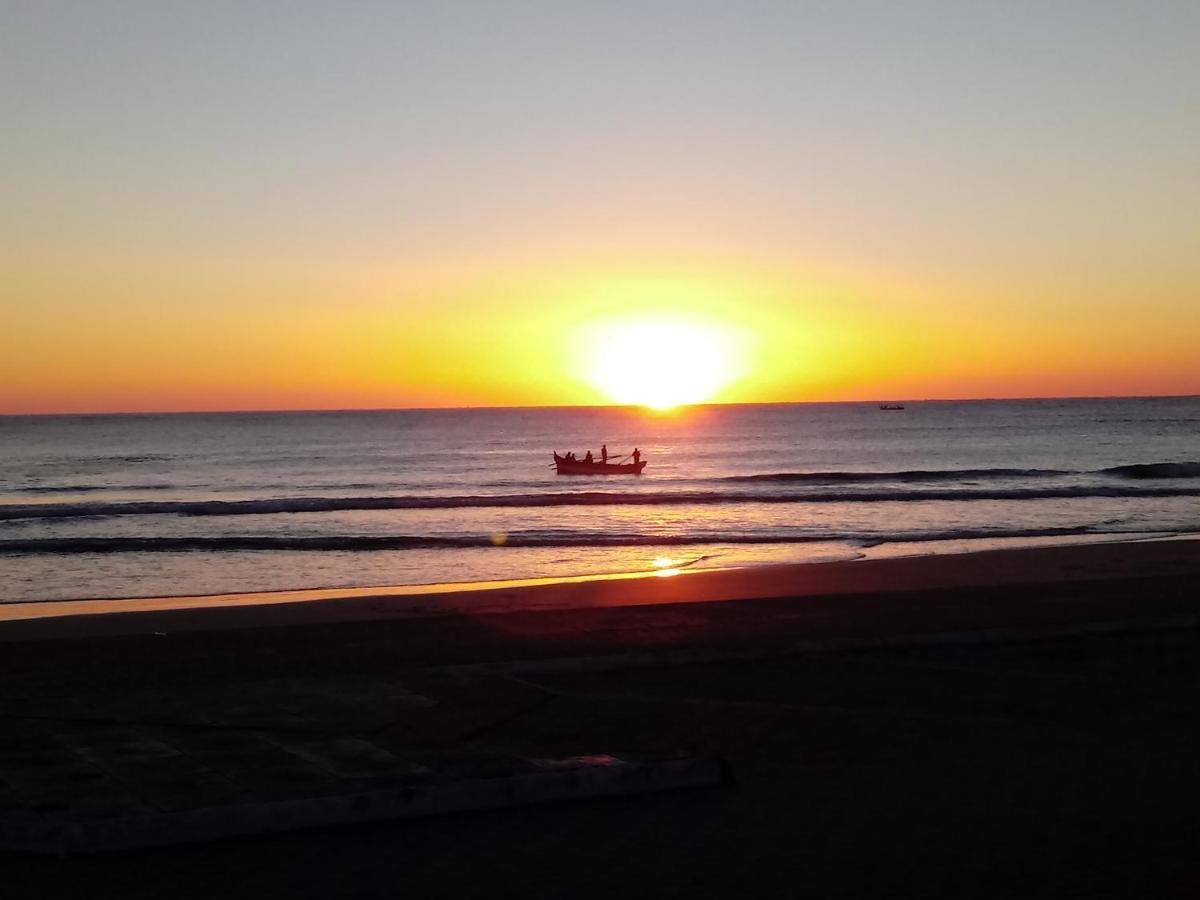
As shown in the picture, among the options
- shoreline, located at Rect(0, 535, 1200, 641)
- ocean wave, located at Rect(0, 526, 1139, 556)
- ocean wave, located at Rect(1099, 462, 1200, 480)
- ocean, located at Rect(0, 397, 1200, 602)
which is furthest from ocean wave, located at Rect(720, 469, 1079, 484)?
shoreline, located at Rect(0, 535, 1200, 641)

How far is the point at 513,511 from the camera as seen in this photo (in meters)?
37.3

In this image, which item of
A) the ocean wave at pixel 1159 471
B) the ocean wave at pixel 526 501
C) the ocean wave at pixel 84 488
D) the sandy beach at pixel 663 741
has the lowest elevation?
the ocean wave at pixel 1159 471

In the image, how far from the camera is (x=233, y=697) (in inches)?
292

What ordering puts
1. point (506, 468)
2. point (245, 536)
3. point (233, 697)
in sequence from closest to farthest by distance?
point (233, 697) → point (245, 536) → point (506, 468)

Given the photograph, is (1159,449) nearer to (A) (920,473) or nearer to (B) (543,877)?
(A) (920,473)

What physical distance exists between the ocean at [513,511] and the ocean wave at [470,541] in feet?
0.30

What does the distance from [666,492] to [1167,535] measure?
21942 millimetres

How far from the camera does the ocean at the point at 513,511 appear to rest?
23.2m

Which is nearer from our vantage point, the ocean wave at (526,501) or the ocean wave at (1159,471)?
the ocean wave at (526,501)

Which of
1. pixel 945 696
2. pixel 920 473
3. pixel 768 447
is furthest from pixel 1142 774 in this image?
pixel 768 447

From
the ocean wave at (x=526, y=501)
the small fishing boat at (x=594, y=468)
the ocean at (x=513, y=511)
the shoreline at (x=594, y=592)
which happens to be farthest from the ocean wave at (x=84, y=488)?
the shoreline at (x=594, y=592)

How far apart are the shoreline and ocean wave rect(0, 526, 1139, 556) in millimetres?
5988

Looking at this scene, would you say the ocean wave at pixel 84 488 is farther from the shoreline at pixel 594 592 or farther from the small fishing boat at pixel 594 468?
the shoreline at pixel 594 592

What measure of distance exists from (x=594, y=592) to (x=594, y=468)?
141 feet
